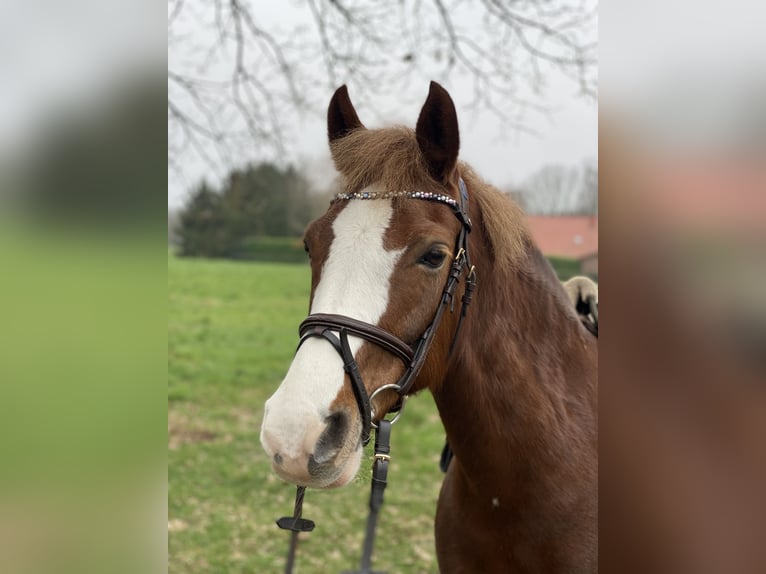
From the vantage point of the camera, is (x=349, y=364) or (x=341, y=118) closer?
(x=349, y=364)

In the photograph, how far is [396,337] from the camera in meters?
1.83

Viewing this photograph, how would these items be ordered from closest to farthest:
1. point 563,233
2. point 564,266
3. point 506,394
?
1. point 506,394
2. point 563,233
3. point 564,266

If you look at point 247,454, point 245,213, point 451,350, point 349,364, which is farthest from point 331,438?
point 245,213

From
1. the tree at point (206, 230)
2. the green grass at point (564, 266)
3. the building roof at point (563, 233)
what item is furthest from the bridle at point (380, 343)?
the tree at point (206, 230)

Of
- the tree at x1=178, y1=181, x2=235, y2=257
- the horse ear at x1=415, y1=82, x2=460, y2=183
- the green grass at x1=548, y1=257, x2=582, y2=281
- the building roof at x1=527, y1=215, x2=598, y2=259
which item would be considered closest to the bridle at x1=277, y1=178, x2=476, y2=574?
the horse ear at x1=415, y1=82, x2=460, y2=183

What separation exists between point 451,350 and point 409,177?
2.08 ft

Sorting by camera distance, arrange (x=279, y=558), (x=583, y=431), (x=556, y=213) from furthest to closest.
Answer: (x=556, y=213) < (x=279, y=558) < (x=583, y=431)

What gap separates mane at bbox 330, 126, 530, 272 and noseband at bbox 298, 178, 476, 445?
0.06 meters

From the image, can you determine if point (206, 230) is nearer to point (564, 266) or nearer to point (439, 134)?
point (564, 266)
